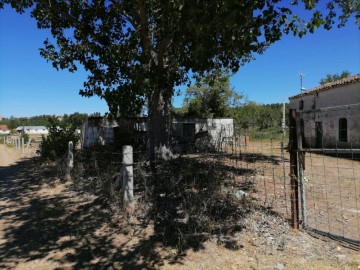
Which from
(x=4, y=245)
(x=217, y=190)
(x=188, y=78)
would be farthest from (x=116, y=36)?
(x=4, y=245)

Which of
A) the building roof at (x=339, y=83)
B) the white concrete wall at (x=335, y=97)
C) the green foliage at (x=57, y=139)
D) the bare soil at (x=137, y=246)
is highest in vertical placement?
the building roof at (x=339, y=83)

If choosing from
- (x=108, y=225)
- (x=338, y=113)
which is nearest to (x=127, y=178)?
(x=108, y=225)

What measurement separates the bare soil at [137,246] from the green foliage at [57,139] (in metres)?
8.28

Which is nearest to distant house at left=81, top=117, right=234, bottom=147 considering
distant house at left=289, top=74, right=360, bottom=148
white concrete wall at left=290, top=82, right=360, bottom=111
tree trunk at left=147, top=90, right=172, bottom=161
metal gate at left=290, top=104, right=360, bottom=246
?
distant house at left=289, top=74, right=360, bottom=148

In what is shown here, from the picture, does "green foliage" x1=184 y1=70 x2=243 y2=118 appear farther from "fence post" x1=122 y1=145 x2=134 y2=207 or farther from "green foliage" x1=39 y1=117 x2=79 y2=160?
"fence post" x1=122 y1=145 x2=134 y2=207

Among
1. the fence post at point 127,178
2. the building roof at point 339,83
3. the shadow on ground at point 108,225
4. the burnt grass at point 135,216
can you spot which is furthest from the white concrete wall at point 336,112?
the fence post at point 127,178

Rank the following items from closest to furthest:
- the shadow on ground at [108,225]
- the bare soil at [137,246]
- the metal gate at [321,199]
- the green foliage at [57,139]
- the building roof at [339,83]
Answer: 1. the bare soil at [137,246]
2. the shadow on ground at [108,225]
3. the metal gate at [321,199]
4. the green foliage at [57,139]
5. the building roof at [339,83]

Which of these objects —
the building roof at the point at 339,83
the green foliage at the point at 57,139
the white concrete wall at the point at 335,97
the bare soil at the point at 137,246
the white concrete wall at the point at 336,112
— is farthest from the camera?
the building roof at the point at 339,83

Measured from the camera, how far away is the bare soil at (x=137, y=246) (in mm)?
4488

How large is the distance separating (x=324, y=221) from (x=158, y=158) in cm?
562

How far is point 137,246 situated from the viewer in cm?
509

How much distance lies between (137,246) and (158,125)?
593 cm

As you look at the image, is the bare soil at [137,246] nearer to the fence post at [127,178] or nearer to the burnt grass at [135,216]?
the burnt grass at [135,216]

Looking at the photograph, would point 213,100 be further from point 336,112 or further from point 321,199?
point 321,199
